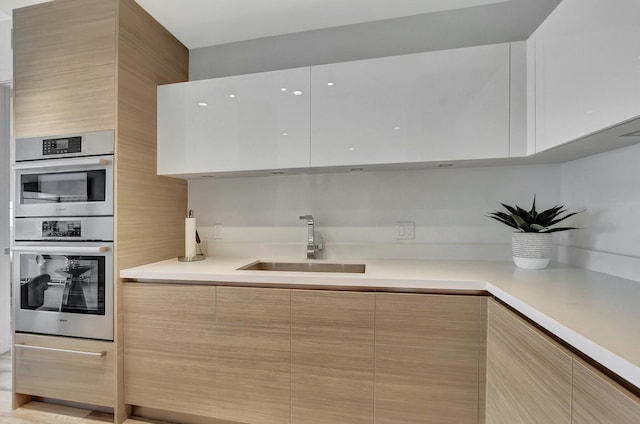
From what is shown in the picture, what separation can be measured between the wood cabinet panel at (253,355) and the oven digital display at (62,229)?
96cm

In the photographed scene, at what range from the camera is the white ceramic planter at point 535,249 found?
150cm

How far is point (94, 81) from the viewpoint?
1.69m

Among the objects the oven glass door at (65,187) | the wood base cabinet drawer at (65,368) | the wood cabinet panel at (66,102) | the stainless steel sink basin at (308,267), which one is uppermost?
the wood cabinet panel at (66,102)

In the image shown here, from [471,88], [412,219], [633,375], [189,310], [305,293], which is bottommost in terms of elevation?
[189,310]

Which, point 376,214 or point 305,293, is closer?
point 305,293

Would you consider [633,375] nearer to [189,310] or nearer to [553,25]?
[553,25]

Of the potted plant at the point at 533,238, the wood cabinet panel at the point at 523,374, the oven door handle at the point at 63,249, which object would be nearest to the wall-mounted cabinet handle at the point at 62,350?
the oven door handle at the point at 63,249

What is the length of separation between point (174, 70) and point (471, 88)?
1960 millimetres

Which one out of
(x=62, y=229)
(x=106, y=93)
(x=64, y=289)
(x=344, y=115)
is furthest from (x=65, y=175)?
(x=344, y=115)

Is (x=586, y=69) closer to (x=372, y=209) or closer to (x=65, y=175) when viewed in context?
(x=372, y=209)

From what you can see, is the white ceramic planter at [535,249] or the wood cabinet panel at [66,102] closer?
the white ceramic planter at [535,249]

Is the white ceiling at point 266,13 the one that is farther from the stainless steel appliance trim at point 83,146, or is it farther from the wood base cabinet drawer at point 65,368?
the wood base cabinet drawer at point 65,368

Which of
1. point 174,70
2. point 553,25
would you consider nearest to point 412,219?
point 553,25

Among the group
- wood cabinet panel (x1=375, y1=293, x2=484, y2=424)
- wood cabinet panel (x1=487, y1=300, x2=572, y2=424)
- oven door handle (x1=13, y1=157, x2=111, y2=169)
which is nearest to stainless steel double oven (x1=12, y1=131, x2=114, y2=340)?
oven door handle (x1=13, y1=157, x2=111, y2=169)
